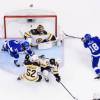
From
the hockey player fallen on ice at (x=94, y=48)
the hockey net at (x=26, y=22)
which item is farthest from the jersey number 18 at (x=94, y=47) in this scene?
the hockey net at (x=26, y=22)

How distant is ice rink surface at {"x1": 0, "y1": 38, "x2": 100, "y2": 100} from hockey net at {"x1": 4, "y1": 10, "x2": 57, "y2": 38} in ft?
0.49

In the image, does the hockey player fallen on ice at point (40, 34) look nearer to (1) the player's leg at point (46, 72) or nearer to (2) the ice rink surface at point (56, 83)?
(2) the ice rink surface at point (56, 83)

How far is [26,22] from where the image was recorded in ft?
5.46

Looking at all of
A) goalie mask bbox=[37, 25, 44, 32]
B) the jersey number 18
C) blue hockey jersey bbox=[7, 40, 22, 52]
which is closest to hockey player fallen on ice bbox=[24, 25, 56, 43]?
goalie mask bbox=[37, 25, 44, 32]

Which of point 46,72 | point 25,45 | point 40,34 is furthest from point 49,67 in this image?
point 40,34

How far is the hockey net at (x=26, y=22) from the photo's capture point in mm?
1653

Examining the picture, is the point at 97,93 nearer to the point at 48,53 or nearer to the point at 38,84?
the point at 38,84

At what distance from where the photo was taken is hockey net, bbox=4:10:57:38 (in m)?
1.65

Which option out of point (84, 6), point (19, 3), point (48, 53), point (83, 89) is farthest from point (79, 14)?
point (83, 89)

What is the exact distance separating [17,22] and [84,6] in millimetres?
379

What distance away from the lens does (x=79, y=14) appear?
6.20 feet

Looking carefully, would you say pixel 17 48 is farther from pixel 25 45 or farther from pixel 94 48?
pixel 94 48

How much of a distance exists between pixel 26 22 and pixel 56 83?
40 centimetres

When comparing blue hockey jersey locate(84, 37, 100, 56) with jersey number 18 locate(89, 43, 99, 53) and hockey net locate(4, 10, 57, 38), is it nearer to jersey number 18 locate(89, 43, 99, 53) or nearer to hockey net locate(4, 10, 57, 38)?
jersey number 18 locate(89, 43, 99, 53)
